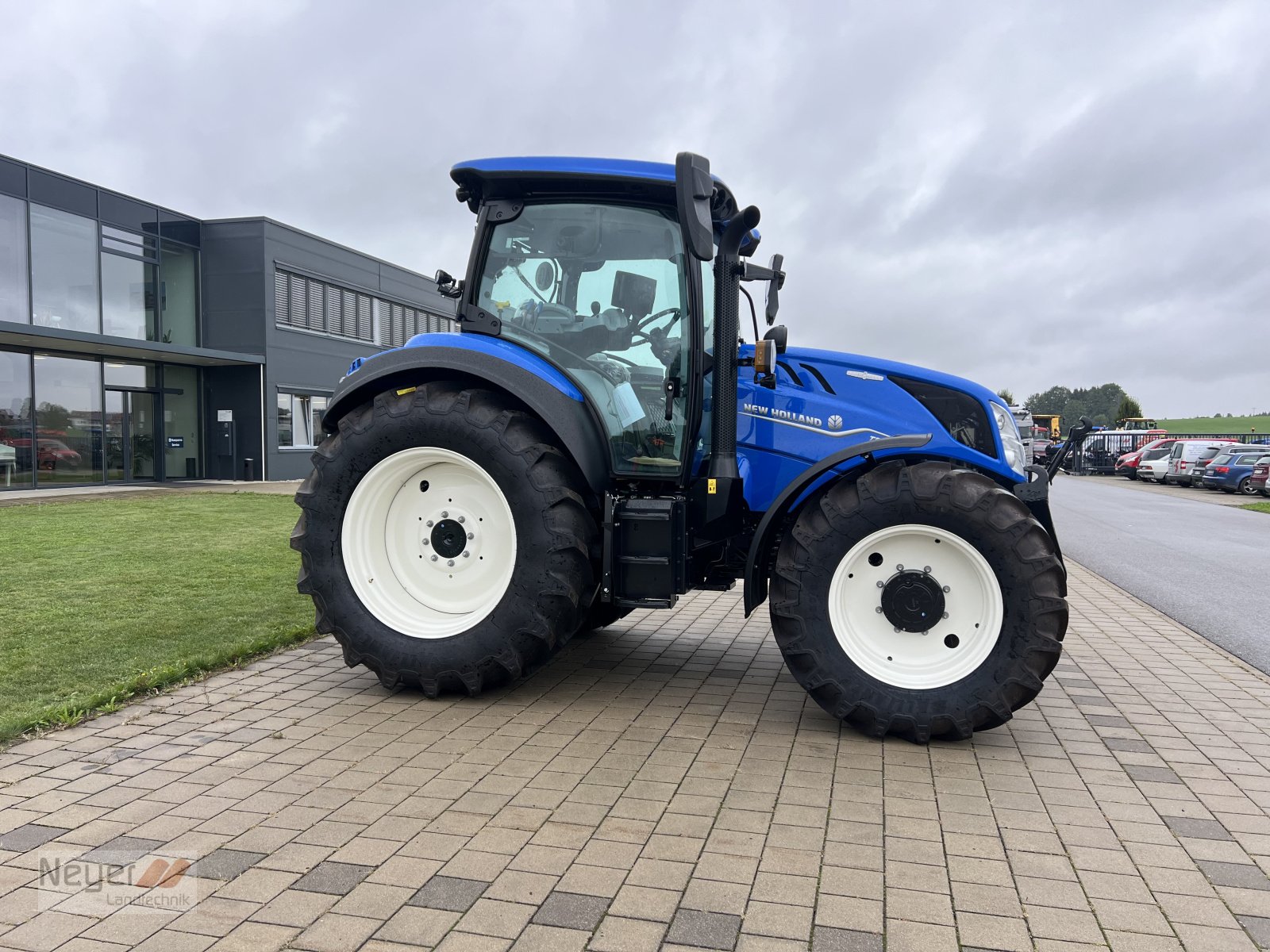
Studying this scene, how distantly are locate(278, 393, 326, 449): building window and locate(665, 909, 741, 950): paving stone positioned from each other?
87.3ft

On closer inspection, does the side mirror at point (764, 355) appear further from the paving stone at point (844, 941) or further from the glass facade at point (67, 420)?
the glass facade at point (67, 420)

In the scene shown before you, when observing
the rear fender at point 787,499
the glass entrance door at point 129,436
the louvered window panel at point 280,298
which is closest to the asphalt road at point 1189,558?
the rear fender at point 787,499

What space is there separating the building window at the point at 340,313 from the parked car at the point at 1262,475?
84.2 feet

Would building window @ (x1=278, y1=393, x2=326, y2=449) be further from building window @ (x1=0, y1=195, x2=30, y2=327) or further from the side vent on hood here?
the side vent on hood

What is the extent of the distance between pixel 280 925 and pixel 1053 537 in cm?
396

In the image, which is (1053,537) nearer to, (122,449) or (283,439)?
(122,449)

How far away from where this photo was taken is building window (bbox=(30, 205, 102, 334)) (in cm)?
2119

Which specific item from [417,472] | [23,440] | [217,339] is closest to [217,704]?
[417,472]

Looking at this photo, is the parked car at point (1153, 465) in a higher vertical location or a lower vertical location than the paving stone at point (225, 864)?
higher

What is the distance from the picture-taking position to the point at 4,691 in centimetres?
496

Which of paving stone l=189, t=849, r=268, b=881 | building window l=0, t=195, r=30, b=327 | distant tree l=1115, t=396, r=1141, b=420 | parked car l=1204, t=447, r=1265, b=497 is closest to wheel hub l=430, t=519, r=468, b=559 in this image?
paving stone l=189, t=849, r=268, b=881

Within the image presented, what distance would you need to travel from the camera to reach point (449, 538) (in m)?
5.31

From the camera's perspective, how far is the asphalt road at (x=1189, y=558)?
8.30m

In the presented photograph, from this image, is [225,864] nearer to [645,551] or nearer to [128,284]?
[645,551]
